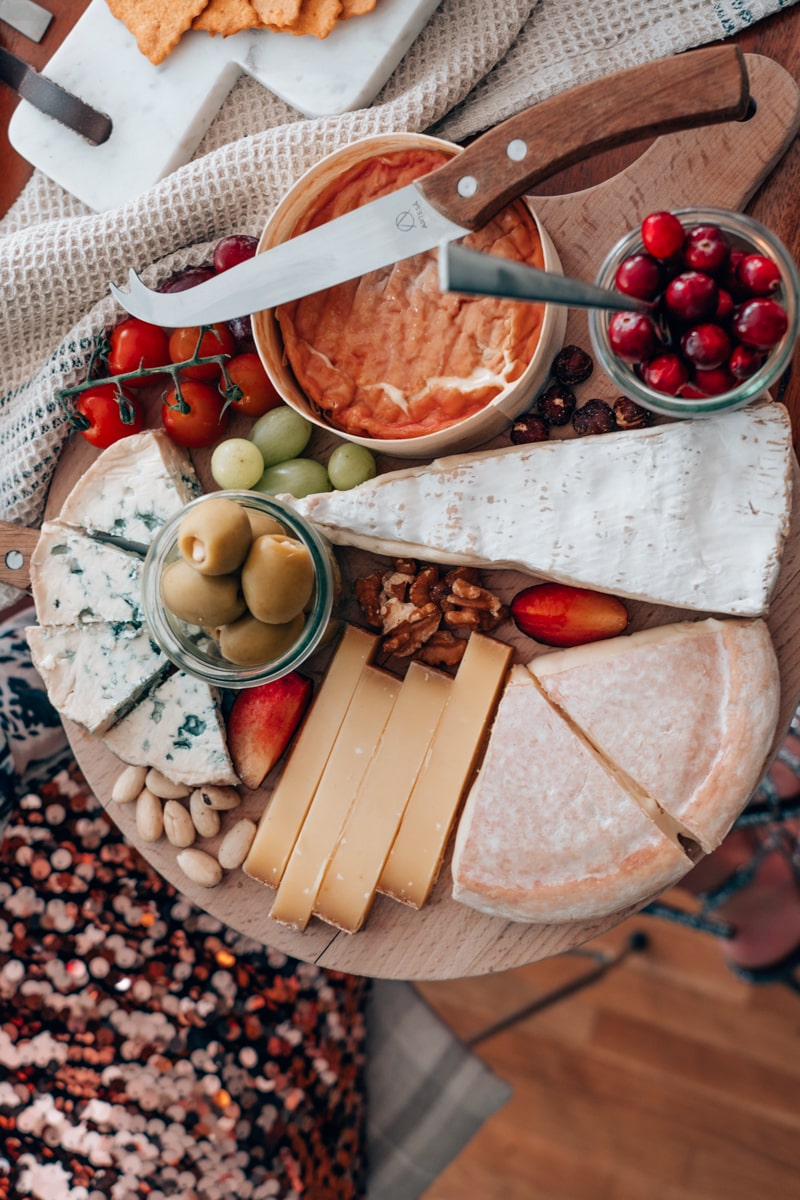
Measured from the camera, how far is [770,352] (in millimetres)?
1135

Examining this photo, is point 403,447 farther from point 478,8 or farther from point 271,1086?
point 271,1086

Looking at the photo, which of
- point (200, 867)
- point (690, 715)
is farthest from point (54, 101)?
point (690, 715)

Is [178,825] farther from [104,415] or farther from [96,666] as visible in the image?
[104,415]

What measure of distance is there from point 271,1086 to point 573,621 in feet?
3.57

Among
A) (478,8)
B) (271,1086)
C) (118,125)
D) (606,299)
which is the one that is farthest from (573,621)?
(271,1086)

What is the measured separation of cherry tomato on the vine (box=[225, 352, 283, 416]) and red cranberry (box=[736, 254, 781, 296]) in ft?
2.04

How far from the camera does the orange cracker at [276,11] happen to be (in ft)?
4.33

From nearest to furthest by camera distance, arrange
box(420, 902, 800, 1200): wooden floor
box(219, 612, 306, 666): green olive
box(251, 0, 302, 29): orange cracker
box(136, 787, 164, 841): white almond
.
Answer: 1. box(219, 612, 306, 666): green olive
2. box(251, 0, 302, 29): orange cracker
3. box(136, 787, 164, 841): white almond
4. box(420, 902, 800, 1200): wooden floor

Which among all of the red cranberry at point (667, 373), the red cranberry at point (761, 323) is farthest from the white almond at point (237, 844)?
the red cranberry at point (761, 323)

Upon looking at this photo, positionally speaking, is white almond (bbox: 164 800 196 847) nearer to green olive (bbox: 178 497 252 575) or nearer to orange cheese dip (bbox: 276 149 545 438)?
green olive (bbox: 178 497 252 575)

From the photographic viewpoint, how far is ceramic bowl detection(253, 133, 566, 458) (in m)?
1.23

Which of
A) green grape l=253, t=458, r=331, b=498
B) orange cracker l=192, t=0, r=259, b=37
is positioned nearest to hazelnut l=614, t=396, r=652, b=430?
green grape l=253, t=458, r=331, b=498

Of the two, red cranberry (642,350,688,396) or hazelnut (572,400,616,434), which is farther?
hazelnut (572,400,616,434)

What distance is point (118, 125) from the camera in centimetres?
144
